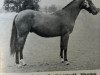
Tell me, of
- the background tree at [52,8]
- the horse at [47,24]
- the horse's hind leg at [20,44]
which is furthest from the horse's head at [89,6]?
the horse's hind leg at [20,44]

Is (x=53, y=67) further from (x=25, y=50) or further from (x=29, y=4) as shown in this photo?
(x=29, y=4)

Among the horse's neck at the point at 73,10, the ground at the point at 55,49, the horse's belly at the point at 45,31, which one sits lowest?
the ground at the point at 55,49

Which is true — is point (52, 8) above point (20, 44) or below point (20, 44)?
above

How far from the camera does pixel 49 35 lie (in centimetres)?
86

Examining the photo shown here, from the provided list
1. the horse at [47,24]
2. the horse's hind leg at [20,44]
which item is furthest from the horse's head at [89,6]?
the horse's hind leg at [20,44]

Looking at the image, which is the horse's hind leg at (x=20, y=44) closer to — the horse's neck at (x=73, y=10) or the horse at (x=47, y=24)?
the horse at (x=47, y=24)

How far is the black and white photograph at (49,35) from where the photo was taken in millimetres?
848

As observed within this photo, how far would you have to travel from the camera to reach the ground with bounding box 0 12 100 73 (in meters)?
0.85

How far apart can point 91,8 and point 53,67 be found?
0.84 feet

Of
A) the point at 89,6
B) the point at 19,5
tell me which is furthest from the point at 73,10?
the point at 19,5

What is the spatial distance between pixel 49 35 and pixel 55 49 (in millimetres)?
55

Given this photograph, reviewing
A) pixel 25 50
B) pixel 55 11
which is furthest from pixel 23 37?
pixel 55 11

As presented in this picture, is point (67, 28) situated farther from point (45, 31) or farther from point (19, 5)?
point (19, 5)

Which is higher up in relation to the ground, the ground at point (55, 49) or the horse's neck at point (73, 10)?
the horse's neck at point (73, 10)
